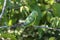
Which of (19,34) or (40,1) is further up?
(40,1)

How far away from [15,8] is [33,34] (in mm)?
276

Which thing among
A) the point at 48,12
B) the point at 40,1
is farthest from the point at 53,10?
the point at 40,1

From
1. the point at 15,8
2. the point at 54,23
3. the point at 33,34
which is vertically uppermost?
the point at 15,8

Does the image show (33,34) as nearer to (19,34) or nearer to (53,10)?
(19,34)

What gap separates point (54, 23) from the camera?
159cm

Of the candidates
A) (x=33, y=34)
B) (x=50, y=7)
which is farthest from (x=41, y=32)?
(x=50, y=7)

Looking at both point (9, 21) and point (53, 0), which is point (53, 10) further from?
point (9, 21)

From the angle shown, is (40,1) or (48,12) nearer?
(48,12)

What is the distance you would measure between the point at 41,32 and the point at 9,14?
13.0 inches

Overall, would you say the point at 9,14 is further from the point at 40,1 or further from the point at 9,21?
the point at 40,1

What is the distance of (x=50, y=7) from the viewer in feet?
5.70

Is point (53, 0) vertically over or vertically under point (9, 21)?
over

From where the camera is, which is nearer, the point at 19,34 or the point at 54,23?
the point at 54,23

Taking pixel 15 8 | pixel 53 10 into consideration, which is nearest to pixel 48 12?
pixel 53 10
